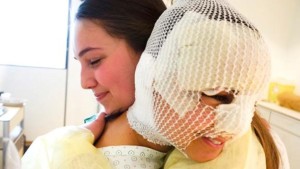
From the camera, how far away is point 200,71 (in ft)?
1.44

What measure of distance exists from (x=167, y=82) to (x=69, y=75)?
2935 mm

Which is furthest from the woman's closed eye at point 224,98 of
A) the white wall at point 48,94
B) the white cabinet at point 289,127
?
the white wall at point 48,94

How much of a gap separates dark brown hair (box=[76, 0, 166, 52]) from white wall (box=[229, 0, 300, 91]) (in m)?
2.32

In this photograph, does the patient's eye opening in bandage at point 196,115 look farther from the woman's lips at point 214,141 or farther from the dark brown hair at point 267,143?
the dark brown hair at point 267,143

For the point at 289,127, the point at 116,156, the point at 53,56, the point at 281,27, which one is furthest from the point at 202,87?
the point at 53,56

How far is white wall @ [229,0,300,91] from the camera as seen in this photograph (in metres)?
2.77

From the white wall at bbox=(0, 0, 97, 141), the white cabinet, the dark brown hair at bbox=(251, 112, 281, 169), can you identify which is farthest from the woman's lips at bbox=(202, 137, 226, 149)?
the white wall at bbox=(0, 0, 97, 141)

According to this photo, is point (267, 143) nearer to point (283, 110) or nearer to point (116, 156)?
point (116, 156)

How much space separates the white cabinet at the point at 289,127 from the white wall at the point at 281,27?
51 cm

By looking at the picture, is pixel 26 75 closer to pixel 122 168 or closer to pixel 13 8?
pixel 13 8

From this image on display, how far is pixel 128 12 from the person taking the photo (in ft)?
2.13

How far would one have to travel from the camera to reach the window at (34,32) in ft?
10.2

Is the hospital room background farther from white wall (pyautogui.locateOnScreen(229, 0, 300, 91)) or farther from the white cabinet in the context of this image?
the white cabinet

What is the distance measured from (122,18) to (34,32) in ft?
9.30
